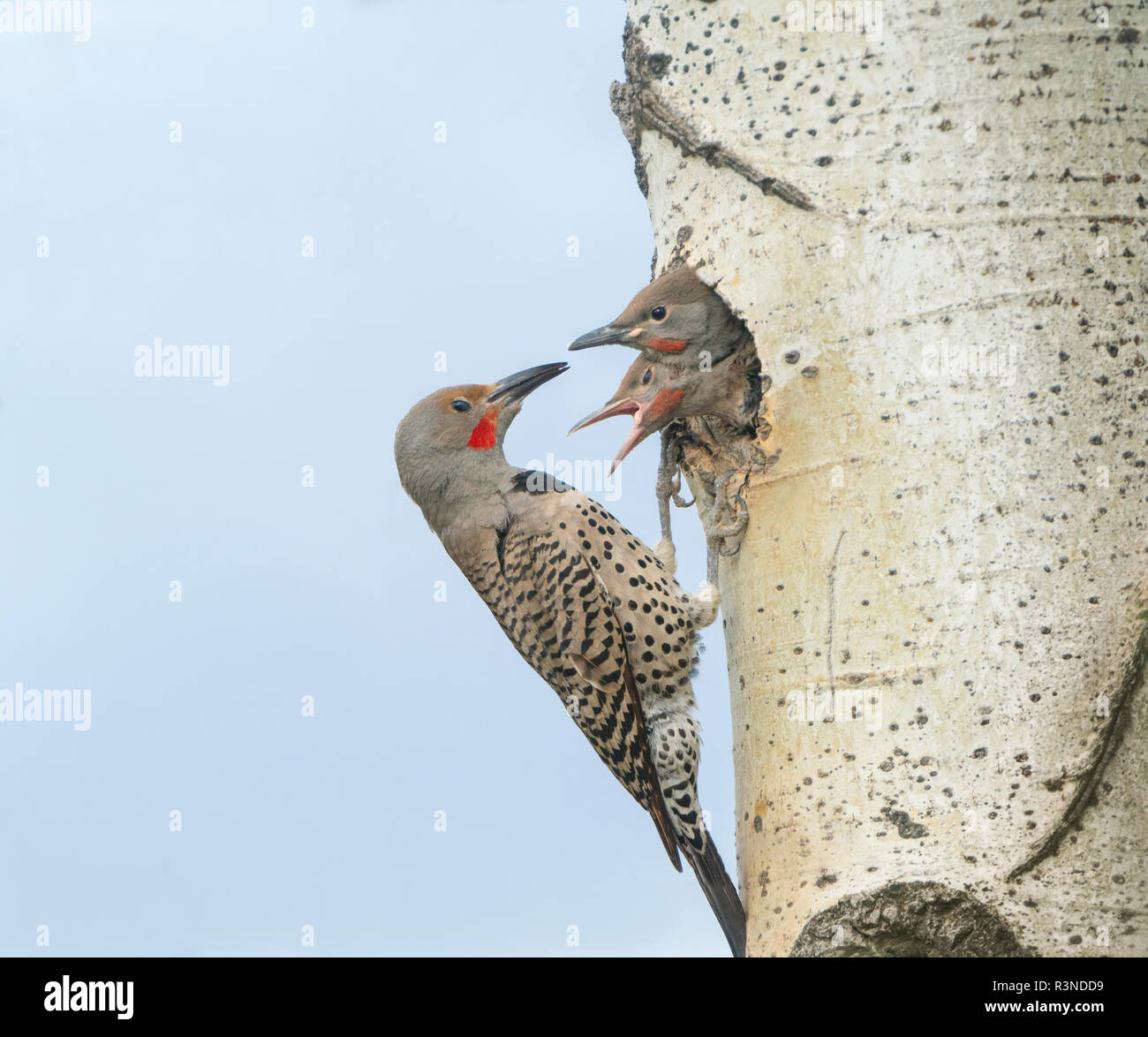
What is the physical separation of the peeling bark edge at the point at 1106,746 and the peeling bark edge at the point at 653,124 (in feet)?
3.84

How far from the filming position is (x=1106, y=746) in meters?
2.63

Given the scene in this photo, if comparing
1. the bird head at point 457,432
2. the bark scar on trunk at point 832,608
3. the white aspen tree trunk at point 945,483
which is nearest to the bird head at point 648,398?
the white aspen tree trunk at point 945,483

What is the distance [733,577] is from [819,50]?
1262 millimetres

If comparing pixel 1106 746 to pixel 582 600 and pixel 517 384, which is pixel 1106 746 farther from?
pixel 517 384

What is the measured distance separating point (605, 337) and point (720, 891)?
164 cm

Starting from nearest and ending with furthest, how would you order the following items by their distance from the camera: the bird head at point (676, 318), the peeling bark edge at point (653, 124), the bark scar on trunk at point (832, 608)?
1. the bark scar on trunk at point (832, 608)
2. the peeling bark edge at point (653, 124)
3. the bird head at point (676, 318)

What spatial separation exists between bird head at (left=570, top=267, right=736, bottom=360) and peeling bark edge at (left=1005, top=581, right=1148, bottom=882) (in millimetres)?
1331

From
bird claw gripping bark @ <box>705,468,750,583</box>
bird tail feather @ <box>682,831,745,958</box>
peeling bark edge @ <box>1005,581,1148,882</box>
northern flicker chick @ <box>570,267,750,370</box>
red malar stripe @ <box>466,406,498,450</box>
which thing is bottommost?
bird tail feather @ <box>682,831,745,958</box>

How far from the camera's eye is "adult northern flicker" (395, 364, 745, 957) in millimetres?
4125

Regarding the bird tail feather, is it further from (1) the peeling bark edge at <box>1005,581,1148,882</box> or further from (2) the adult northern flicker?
(1) the peeling bark edge at <box>1005,581,1148,882</box>

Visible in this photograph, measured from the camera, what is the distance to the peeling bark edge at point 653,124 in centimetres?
317

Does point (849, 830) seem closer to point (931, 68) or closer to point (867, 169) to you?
point (867, 169)

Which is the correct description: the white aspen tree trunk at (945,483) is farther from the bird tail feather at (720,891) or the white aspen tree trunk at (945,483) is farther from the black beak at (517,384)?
the black beak at (517,384)

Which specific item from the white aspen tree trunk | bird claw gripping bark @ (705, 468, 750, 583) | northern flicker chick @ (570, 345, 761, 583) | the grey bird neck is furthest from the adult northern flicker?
the white aspen tree trunk
